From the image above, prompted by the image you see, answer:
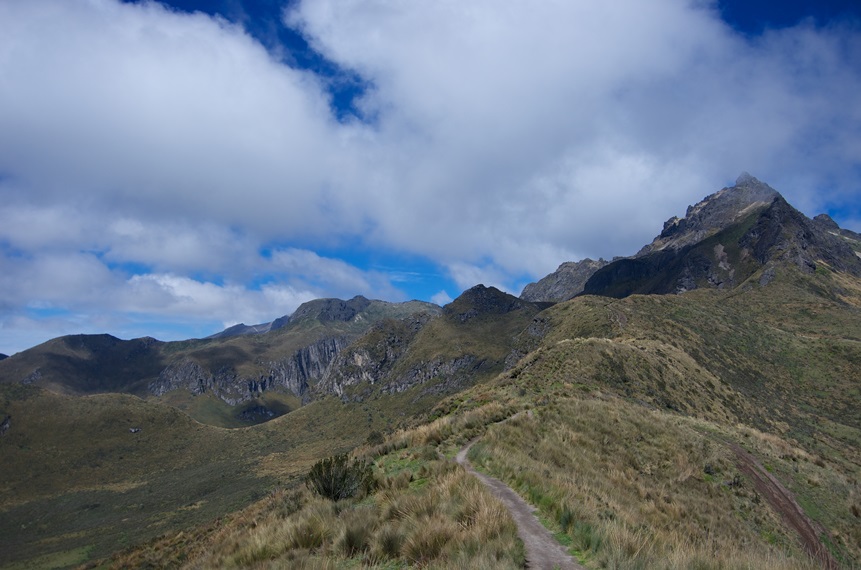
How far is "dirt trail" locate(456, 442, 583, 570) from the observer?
691cm

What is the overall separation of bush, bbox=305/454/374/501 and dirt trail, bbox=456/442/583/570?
3.92 m

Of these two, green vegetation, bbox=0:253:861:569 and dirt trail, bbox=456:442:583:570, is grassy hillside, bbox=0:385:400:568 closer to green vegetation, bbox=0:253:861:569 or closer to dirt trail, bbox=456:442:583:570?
green vegetation, bbox=0:253:861:569

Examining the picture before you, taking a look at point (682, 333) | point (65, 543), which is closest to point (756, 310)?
point (682, 333)

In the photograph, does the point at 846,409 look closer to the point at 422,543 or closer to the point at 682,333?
the point at 682,333

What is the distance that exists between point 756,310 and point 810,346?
33.1 m

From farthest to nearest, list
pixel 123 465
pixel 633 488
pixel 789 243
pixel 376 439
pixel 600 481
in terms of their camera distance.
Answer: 1. pixel 789 243
2. pixel 123 465
3. pixel 376 439
4. pixel 633 488
5. pixel 600 481

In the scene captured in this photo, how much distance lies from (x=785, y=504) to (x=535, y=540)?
21.0 m

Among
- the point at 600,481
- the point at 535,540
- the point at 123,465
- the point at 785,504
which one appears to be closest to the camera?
the point at 535,540

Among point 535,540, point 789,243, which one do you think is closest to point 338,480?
point 535,540

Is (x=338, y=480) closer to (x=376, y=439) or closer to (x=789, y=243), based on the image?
(x=376, y=439)

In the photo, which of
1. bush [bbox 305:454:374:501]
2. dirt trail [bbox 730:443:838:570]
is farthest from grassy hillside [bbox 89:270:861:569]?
bush [bbox 305:454:374:501]

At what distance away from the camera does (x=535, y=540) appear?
315 inches

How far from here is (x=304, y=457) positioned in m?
138

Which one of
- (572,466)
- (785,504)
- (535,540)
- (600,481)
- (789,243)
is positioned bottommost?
(785,504)
